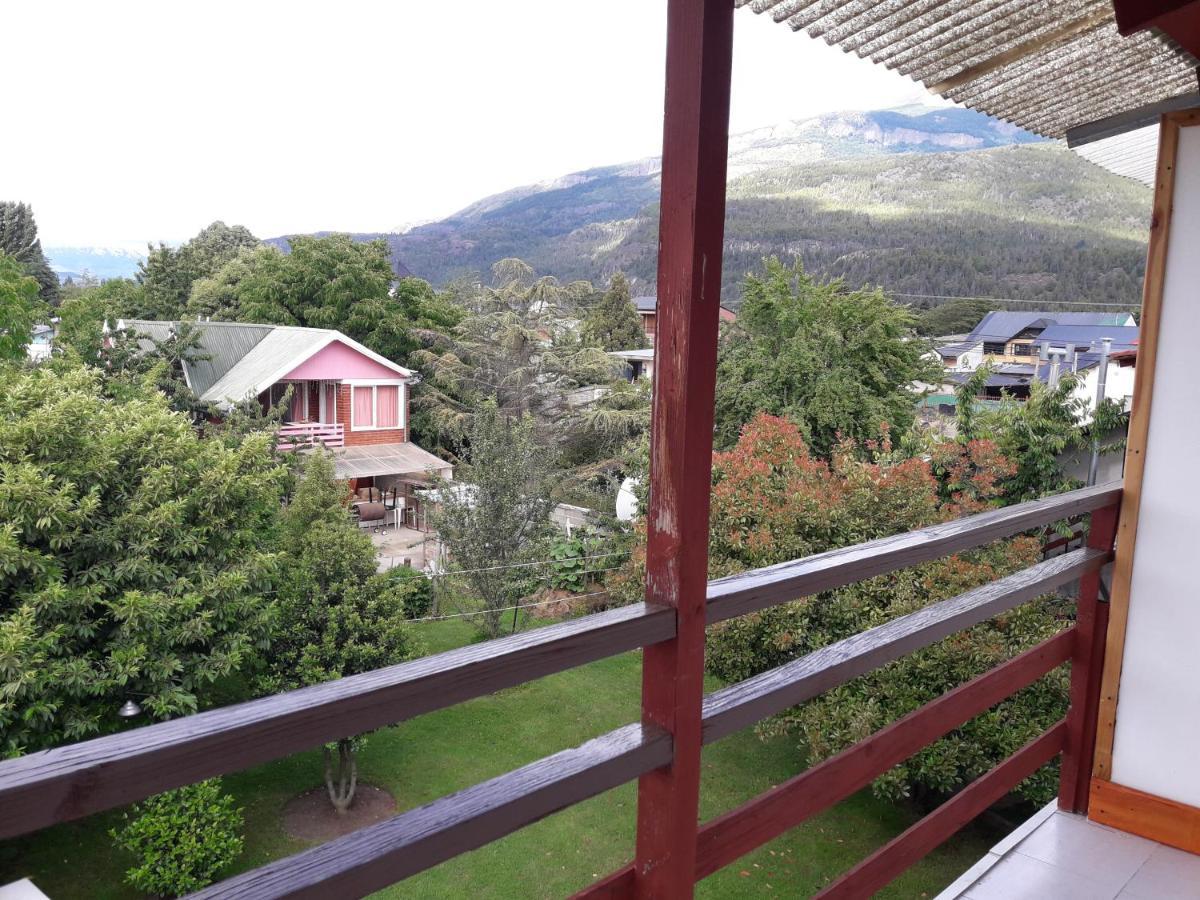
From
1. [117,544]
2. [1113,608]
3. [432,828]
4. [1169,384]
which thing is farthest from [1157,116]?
[117,544]

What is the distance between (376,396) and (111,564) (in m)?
10.4

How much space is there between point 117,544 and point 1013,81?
205 inches

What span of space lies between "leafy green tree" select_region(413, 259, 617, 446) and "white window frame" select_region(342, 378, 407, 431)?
756mm

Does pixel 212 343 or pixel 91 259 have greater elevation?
pixel 91 259

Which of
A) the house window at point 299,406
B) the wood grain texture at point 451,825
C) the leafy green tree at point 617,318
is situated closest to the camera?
the wood grain texture at point 451,825

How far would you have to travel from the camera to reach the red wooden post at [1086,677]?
6.08 feet

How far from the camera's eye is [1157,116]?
1.78 meters

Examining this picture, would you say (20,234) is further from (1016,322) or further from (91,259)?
(1016,322)

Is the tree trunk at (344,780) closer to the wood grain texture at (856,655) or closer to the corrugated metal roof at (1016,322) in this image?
the wood grain texture at (856,655)


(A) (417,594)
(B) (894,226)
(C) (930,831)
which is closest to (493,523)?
(A) (417,594)

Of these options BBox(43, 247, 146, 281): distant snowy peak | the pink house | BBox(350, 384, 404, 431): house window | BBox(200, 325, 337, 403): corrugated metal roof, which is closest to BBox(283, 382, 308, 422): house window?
the pink house

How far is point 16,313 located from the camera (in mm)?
7734

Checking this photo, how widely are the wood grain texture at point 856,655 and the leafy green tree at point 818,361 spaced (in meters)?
11.3

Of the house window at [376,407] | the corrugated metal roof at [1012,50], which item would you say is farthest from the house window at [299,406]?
the corrugated metal roof at [1012,50]
